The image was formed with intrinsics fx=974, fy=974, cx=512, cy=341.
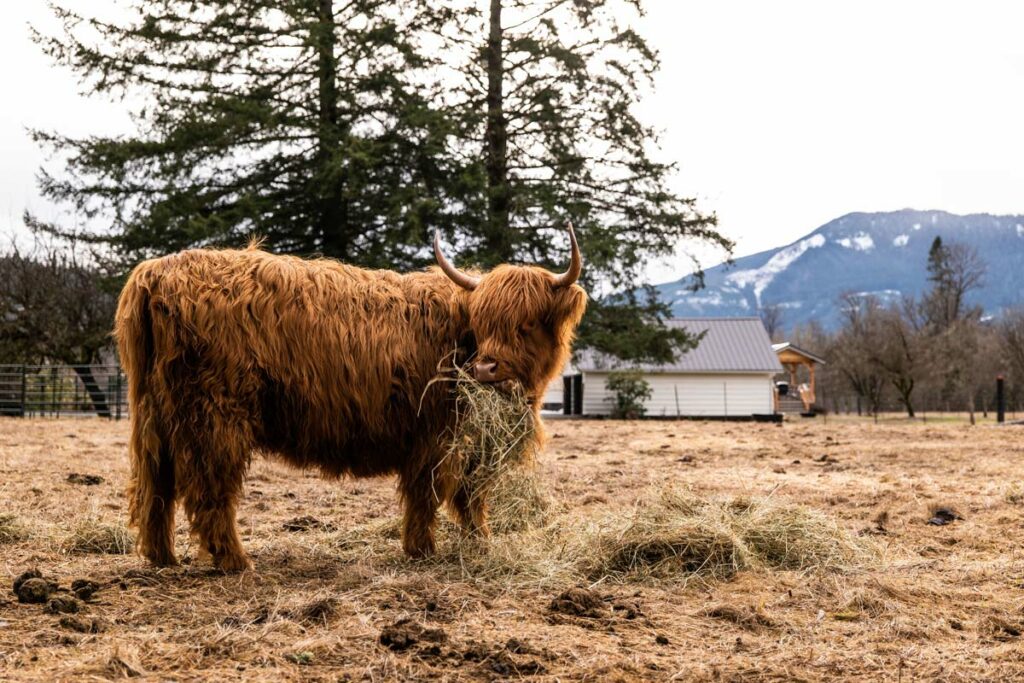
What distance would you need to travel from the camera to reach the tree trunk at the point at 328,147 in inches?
779

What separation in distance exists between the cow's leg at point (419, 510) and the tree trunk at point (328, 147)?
14805 millimetres

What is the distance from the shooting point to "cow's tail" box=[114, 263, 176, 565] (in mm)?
4668

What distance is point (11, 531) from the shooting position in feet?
18.4

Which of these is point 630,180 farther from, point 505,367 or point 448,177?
point 505,367

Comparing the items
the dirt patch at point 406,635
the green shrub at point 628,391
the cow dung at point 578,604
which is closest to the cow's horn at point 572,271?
the cow dung at point 578,604

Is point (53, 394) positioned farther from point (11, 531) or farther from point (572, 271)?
point (572, 271)

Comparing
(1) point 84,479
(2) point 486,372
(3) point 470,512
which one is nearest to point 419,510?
(3) point 470,512

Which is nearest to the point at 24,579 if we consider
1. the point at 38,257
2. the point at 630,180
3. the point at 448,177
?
the point at 448,177

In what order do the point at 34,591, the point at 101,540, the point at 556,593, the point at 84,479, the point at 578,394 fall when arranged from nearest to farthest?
the point at 34,591 → the point at 556,593 → the point at 101,540 → the point at 84,479 → the point at 578,394

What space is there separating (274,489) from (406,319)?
12.3 feet

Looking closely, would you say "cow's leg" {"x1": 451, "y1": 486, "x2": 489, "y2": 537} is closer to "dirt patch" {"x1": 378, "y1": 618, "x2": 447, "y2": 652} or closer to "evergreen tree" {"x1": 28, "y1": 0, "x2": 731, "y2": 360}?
"dirt patch" {"x1": 378, "y1": 618, "x2": 447, "y2": 652}

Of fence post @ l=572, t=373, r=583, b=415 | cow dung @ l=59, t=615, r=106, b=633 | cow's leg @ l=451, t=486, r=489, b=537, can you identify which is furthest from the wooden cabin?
cow dung @ l=59, t=615, r=106, b=633

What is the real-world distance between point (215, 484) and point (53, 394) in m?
18.9

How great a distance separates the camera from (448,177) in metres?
21.7
